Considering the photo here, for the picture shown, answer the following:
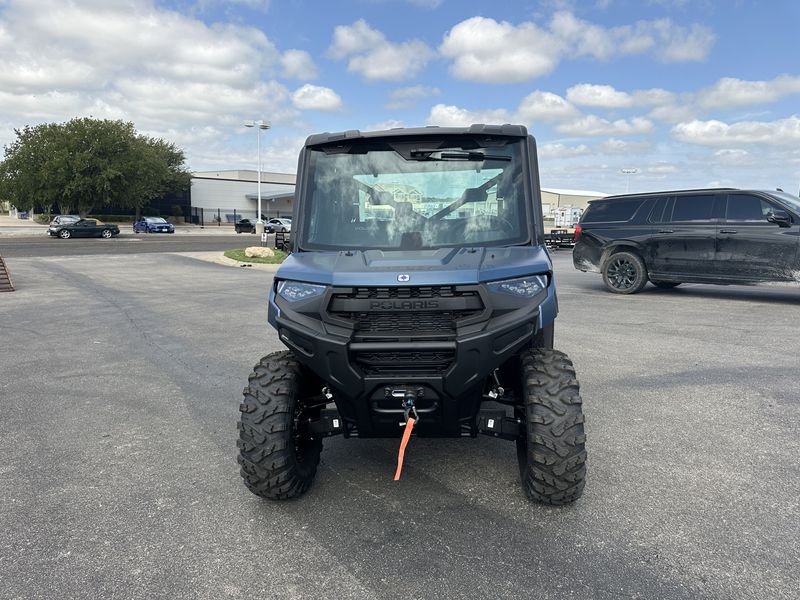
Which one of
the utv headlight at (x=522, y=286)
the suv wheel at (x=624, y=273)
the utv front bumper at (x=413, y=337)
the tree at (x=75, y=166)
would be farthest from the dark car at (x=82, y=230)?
the utv headlight at (x=522, y=286)

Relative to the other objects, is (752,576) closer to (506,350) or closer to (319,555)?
(506,350)

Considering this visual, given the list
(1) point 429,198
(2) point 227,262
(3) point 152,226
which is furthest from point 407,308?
(3) point 152,226

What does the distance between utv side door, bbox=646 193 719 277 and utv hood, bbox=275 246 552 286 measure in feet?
29.2

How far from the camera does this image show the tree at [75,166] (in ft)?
165

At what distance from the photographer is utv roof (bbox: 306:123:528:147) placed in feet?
11.9

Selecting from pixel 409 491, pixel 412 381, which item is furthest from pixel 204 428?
pixel 412 381

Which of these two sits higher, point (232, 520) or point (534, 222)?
point (534, 222)

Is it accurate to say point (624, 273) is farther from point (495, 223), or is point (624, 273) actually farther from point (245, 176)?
point (245, 176)

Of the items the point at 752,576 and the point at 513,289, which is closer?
the point at 752,576

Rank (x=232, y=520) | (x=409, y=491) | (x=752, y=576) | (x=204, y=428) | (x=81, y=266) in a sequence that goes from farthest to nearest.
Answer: (x=81, y=266) → (x=204, y=428) → (x=409, y=491) → (x=232, y=520) → (x=752, y=576)

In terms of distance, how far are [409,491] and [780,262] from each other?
949 centimetres

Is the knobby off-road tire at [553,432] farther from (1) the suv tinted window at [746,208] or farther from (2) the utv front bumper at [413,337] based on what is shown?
(1) the suv tinted window at [746,208]

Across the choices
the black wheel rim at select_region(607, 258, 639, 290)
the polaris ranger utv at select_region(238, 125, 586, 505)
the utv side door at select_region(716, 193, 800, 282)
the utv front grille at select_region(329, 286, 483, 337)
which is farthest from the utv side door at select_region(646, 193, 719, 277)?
the utv front grille at select_region(329, 286, 483, 337)

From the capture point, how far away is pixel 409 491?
A: 3.62 meters
